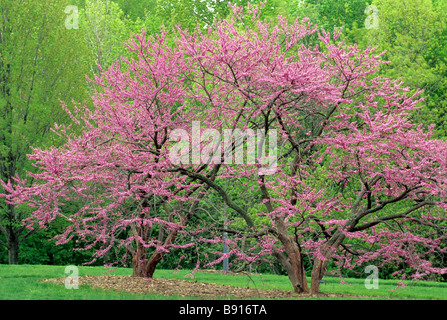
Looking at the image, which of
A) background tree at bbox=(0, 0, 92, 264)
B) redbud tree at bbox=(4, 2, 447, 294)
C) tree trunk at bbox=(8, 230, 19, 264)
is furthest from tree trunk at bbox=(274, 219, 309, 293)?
tree trunk at bbox=(8, 230, 19, 264)

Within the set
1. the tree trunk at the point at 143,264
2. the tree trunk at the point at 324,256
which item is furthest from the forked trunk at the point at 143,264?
the tree trunk at the point at 324,256

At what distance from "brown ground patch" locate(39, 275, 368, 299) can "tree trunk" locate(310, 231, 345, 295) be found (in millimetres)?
288


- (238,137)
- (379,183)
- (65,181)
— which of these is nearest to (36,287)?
(65,181)

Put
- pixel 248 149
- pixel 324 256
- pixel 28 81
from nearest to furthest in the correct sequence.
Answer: pixel 248 149 → pixel 324 256 → pixel 28 81

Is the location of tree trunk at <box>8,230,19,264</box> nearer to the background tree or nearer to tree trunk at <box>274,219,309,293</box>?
the background tree

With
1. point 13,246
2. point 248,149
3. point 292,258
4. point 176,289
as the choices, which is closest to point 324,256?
point 292,258

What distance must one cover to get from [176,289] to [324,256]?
326cm

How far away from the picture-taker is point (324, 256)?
1199 cm

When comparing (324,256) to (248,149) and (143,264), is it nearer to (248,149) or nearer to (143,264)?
(248,149)

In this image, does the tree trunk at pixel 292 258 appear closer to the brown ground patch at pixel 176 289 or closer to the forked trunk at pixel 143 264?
the brown ground patch at pixel 176 289

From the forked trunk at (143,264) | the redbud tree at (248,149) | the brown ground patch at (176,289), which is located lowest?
the brown ground patch at (176,289)

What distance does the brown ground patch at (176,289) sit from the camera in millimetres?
11662

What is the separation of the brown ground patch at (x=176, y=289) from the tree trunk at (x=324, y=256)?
0.29 m
